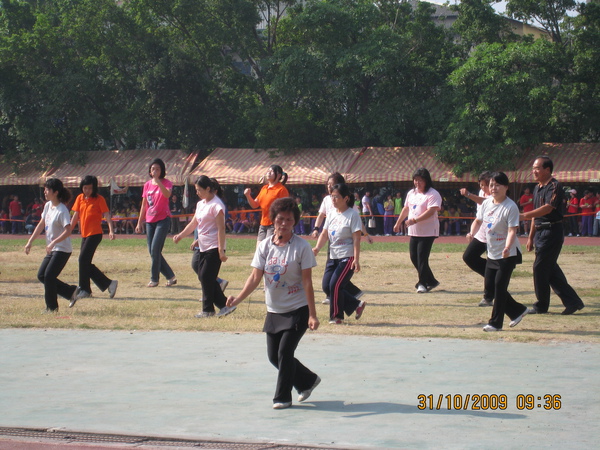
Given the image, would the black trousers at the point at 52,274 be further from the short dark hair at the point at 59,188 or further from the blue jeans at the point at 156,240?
the blue jeans at the point at 156,240

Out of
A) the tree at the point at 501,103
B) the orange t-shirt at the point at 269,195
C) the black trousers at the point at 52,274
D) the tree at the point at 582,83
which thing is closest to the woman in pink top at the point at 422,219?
the orange t-shirt at the point at 269,195

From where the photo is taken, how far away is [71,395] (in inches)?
227

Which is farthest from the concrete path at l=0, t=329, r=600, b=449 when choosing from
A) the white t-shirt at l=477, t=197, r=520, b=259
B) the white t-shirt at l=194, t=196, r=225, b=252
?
the white t-shirt at l=194, t=196, r=225, b=252

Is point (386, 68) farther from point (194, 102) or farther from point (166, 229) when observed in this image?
point (166, 229)

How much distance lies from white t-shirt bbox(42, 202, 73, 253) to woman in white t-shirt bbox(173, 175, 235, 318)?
1504mm

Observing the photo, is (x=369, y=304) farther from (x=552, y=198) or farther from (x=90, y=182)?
(x=90, y=182)

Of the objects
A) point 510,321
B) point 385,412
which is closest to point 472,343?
point 510,321

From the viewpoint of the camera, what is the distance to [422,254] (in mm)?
11516

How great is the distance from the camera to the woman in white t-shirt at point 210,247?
31.6 ft

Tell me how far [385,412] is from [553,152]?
87.3ft

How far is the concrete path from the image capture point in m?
4.72

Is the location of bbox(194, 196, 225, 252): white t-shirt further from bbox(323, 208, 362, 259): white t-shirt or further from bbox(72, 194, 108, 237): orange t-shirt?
bbox(72, 194, 108, 237): orange t-shirt

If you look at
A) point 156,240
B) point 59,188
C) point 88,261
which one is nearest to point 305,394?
point 59,188

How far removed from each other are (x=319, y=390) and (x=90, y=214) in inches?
249
